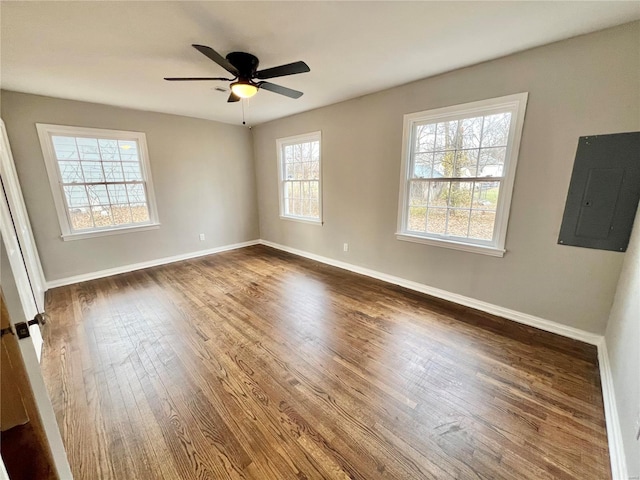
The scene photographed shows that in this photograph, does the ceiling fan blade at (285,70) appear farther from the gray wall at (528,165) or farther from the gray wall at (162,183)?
the gray wall at (162,183)

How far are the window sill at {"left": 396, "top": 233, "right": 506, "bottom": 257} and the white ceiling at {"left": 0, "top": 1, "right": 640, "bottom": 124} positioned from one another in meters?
1.78

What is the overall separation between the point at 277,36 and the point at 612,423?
3.33m

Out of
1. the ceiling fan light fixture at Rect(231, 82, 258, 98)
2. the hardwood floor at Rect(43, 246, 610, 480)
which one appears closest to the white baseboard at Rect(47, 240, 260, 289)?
the hardwood floor at Rect(43, 246, 610, 480)

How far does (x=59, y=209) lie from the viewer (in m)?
3.47

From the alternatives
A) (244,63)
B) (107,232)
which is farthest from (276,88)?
(107,232)

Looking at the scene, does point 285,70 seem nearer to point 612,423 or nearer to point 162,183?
point 612,423

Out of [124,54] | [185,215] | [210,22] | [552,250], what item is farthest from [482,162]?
[185,215]

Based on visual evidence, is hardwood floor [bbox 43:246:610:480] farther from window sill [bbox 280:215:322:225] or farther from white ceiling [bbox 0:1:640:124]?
white ceiling [bbox 0:1:640:124]

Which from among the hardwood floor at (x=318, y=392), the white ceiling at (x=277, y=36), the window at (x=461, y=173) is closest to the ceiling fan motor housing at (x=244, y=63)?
the white ceiling at (x=277, y=36)

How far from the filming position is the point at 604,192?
205 centimetres

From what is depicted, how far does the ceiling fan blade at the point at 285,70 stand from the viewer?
1.99 meters

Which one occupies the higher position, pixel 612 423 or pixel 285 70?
pixel 285 70

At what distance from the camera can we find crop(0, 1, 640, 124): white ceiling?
1.68 meters

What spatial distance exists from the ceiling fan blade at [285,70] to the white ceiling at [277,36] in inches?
8.4
